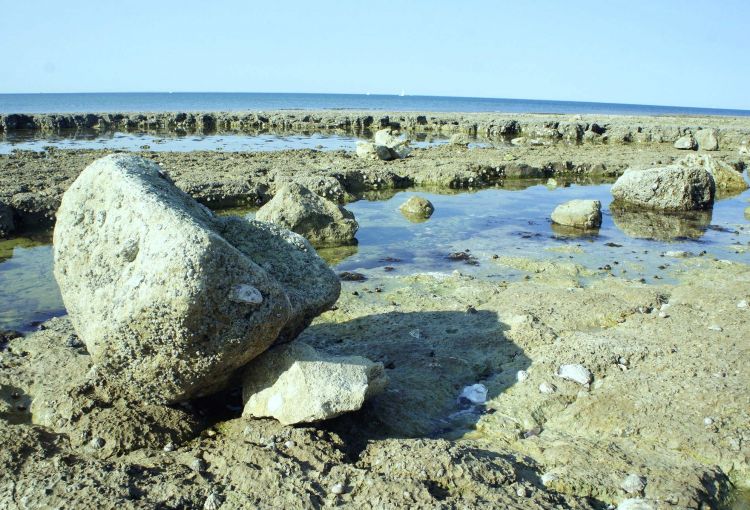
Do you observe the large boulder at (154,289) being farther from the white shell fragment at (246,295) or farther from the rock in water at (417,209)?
the rock in water at (417,209)

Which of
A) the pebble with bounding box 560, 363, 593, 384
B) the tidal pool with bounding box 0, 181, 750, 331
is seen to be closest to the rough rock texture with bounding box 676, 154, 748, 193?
the tidal pool with bounding box 0, 181, 750, 331

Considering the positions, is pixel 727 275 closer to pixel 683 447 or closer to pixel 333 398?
pixel 683 447

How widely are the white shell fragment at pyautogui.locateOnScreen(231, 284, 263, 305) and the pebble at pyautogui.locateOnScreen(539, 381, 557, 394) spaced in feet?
7.77

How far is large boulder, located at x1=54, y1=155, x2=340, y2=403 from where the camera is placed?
12.1ft

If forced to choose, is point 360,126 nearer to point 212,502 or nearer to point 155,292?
point 155,292

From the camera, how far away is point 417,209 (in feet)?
41.2

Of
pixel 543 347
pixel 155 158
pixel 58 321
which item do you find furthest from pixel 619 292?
pixel 155 158

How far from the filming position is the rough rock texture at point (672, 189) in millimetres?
13320

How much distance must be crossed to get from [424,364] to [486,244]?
17.5 feet

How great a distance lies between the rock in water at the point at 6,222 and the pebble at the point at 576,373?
9395 mm

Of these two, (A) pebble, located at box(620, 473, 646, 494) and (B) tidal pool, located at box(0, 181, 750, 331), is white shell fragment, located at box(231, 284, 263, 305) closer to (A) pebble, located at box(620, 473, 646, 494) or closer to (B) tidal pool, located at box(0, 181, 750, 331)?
(A) pebble, located at box(620, 473, 646, 494)

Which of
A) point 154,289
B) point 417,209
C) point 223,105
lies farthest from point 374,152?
point 223,105

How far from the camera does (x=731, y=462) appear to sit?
150 inches

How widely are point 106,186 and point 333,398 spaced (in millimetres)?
2177
